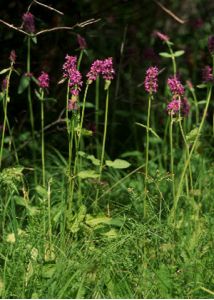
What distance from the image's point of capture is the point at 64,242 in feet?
9.00

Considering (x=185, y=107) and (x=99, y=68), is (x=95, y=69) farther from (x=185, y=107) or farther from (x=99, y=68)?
(x=185, y=107)

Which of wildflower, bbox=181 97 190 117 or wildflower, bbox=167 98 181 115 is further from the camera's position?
wildflower, bbox=181 97 190 117

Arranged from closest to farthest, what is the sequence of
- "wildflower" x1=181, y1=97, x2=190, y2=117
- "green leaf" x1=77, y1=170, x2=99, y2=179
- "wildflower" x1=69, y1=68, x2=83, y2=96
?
"wildflower" x1=69, y1=68, x2=83, y2=96 → "green leaf" x1=77, y1=170, x2=99, y2=179 → "wildflower" x1=181, y1=97, x2=190, y2=117

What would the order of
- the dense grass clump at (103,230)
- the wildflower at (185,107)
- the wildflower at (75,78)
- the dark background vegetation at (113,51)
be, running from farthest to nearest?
the dark background vegetation at (113,51)
the wildflower at (185,107)
the wildflower at (75,78)
the dense grass clump at (103,230)

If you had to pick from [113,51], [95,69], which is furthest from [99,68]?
[113,51]

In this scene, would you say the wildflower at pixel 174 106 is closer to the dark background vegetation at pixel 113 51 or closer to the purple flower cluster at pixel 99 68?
the purple flower cluster at pixel 99 68

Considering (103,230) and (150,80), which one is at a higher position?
(150,80)

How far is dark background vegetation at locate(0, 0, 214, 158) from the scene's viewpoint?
3.88 m

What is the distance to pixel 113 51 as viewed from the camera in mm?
5027

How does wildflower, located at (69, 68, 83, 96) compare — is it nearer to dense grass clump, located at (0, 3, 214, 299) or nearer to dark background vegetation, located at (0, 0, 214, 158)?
dense grass clump, located at (0, 3, 214, 299)

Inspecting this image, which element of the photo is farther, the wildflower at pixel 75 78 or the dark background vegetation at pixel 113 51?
the dark background vegetation at pixel 113 51

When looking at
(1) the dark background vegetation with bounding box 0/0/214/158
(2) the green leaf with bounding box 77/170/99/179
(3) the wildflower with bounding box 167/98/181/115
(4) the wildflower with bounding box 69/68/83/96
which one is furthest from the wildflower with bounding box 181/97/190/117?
(4) the wildflower with bounding box 69/68/83/96

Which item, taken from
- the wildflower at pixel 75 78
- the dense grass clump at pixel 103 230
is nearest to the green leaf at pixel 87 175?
Answer: the dense grass clump at pixel 103 230

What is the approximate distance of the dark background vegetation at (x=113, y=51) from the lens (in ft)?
12.7
